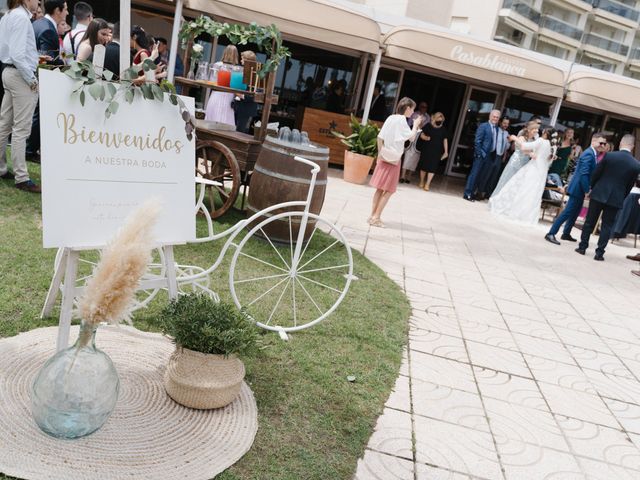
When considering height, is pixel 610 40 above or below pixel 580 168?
above

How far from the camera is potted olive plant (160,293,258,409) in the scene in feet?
7.87

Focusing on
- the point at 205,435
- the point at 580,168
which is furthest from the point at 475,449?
the point at 580,168

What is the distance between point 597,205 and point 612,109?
442cm

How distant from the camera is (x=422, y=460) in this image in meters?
2.51

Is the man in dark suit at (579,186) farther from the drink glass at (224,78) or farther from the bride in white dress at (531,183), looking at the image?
the drink glass at (224,78)

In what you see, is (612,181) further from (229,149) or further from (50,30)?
(50,30)

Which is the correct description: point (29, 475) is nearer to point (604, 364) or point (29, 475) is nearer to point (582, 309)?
point (604, 364)

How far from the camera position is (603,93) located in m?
11.0

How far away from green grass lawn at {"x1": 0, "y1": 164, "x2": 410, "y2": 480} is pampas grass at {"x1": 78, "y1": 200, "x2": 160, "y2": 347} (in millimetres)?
849

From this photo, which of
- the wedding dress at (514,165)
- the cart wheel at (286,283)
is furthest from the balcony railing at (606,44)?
the cart wheel at (286,283)

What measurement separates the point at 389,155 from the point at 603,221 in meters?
3.64

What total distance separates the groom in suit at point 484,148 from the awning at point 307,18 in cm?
295

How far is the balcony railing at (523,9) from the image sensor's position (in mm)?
51656

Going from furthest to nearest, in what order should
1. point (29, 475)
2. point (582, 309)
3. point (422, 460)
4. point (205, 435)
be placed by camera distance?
point (582, 309) → point (422, 460) → point (205, 435) → point (29, 475)
